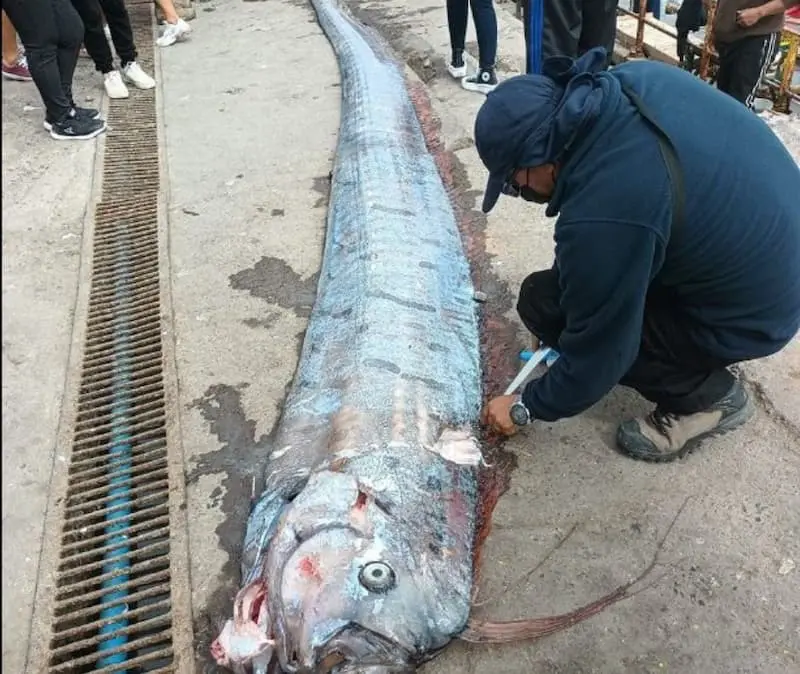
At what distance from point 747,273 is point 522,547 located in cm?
113

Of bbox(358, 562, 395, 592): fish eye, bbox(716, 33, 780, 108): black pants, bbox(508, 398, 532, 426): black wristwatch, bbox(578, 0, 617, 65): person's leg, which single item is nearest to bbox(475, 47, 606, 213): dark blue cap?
bbox(508, 398, 532, 426): black wristwatch

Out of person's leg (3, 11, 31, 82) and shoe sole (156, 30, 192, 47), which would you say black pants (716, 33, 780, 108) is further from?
person's leg (3, 11, 31, 82)

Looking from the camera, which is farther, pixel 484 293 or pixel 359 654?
pixel 484 293

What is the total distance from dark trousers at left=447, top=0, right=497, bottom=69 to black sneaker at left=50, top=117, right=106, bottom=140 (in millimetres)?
2895

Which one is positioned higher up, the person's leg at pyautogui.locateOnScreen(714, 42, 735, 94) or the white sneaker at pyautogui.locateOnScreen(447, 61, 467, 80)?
the person's leg at pyautogui.locateOnScreen(714, 42, 735, 94)

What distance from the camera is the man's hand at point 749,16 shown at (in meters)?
4.84

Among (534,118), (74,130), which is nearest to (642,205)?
(534,118)

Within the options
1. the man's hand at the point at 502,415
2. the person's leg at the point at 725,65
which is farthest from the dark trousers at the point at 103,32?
the man's hand at the point at 502,415

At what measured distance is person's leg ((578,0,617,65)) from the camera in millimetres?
4882

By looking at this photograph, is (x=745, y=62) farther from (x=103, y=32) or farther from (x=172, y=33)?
(x=172, y=33)

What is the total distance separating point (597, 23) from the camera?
496 cm

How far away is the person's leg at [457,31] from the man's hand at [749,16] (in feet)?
6.72

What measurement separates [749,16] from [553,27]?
4.23 ft

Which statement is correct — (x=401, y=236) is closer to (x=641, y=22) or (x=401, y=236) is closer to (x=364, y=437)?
(x=364, y=437)
